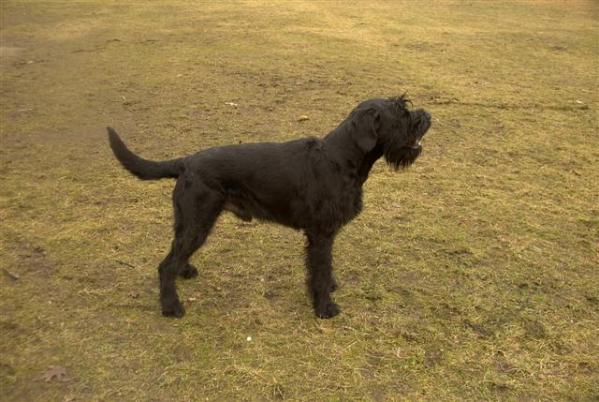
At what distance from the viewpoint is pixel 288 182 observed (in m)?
3.78

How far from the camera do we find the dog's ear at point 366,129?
12.3ft

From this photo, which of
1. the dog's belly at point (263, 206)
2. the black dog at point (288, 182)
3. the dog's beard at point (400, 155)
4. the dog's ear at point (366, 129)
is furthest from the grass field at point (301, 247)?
the dog's ear at point (366, 129)

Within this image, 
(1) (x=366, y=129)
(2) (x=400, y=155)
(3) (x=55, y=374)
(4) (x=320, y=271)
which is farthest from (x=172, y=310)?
(2) (x=400, y=155)

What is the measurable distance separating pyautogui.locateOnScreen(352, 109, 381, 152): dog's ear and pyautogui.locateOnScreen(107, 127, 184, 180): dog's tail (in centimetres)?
128

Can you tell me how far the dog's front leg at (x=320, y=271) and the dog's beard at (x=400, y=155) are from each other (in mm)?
760

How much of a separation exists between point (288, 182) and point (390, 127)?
0.86 metres

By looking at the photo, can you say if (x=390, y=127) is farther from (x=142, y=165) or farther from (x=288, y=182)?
(x=142, y=165)

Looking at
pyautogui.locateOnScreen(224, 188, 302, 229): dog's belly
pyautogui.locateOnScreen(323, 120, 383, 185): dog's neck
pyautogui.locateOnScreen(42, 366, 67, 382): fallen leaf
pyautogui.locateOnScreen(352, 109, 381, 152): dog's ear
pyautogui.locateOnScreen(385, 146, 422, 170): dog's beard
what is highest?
pyautogui.locateOnScreen(352, 109, 381, 152): dog's ear

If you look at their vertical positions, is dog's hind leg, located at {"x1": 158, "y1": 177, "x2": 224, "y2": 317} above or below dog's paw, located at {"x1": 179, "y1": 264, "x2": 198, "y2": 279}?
above

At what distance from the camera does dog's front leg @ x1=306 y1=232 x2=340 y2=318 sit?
3891 mm

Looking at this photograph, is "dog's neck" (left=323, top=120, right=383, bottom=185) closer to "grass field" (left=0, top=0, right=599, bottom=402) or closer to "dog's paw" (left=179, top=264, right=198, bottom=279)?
"grass field" (left=0, top=0, right=599, bottom=402)

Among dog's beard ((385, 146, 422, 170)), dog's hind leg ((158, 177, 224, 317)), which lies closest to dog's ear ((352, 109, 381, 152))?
dog's beard ((385, 146, 422, 170))

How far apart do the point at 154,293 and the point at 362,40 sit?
373 inches

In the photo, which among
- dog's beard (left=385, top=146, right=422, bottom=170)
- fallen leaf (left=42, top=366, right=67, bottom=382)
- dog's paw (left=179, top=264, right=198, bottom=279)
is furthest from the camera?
dog's paw (left=179, top=264, right=198, bottom=279)
